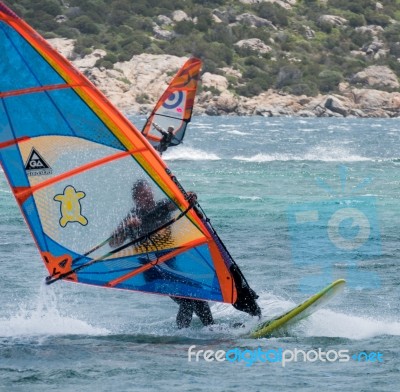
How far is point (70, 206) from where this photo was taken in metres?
11.6

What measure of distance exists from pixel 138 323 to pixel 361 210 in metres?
13.1

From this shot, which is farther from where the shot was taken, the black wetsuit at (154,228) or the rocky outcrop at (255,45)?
the rocky outcrop at (255,45)

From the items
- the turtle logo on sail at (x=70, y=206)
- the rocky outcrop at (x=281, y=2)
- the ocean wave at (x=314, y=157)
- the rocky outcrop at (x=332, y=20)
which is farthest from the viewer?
the rocky outcrop at (x=281, y=2)

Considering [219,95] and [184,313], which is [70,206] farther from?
[219,95]

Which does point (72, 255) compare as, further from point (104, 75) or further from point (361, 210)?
point (104, 75)

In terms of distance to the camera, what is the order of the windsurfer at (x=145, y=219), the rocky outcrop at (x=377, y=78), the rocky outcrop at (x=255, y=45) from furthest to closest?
the rocky outcrop at (x=255, y=45) < the rocky outcrop at (x=377, y=78) < the windsurfer at (x=145, y=219)

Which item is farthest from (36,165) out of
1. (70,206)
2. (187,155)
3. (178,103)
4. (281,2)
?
(281,2)

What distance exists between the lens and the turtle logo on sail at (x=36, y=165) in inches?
448

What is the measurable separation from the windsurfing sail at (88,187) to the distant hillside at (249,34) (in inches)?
2980

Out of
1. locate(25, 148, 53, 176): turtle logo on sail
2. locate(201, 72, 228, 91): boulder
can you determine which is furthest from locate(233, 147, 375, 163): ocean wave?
locate(201, 72, 228, 91): boulder

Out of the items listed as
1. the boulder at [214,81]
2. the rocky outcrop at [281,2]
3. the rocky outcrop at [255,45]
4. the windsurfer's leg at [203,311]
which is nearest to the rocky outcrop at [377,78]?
the rocky outcrop at [255,45]

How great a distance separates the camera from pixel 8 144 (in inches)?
448

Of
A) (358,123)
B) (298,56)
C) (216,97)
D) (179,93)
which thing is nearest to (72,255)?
(179,93)

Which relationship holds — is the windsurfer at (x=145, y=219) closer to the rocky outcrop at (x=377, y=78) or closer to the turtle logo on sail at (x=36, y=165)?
the turtle logo on sail at (x=36, y=165)
